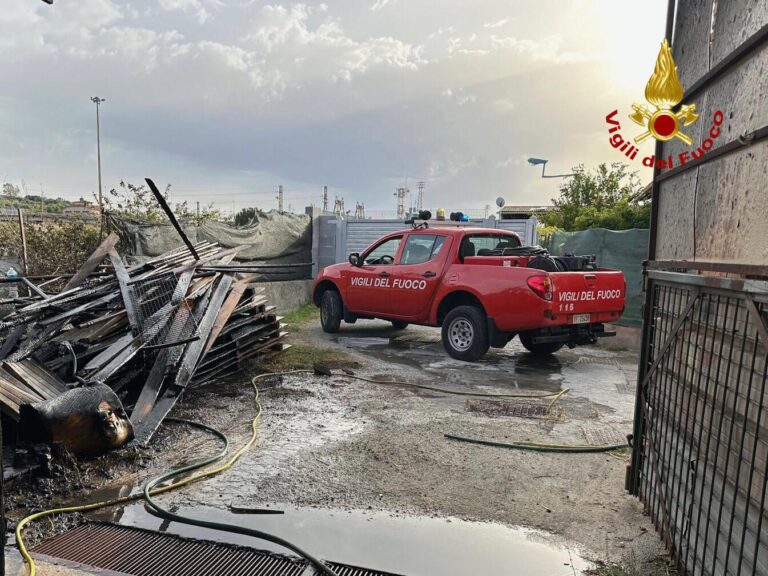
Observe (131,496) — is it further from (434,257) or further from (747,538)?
(434,257)

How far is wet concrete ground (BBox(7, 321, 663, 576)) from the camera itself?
2939mm

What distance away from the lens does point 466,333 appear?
7590 mm

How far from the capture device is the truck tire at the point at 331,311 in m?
9.76

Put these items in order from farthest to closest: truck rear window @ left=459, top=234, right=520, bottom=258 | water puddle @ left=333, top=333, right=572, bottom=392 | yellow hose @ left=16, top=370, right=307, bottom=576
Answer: truck rear window @ left=459, top=234, right=520, bottom=258
water puddle @ left=333, top=333, right=572, bottom=392
yellow hose @ left=16, top=370, right=307, bottom=576

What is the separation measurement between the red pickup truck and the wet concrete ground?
94cm

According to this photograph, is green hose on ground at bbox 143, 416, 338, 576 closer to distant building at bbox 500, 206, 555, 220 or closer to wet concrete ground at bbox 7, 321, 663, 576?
wet concrete ground at bbox 7, 321, 663, 576

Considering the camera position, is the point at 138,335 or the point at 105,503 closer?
the point at 105,503

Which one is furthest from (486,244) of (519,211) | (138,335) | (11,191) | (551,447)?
(519,211)

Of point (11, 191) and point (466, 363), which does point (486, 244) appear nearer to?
point (466, 363)

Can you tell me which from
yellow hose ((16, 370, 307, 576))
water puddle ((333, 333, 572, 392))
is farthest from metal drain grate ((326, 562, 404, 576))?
water puddle ((333, 333, 572, 392))

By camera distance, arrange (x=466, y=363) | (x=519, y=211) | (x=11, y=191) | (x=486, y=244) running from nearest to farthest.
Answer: (x=466, y=363), (x=486, y=244), (x=11, y=191), (x=519, y=211)

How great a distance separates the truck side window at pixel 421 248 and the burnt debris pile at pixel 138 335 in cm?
245

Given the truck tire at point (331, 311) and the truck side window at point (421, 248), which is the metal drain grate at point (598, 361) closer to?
the truck side window at point (421, 248)

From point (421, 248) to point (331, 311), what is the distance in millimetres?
2325
